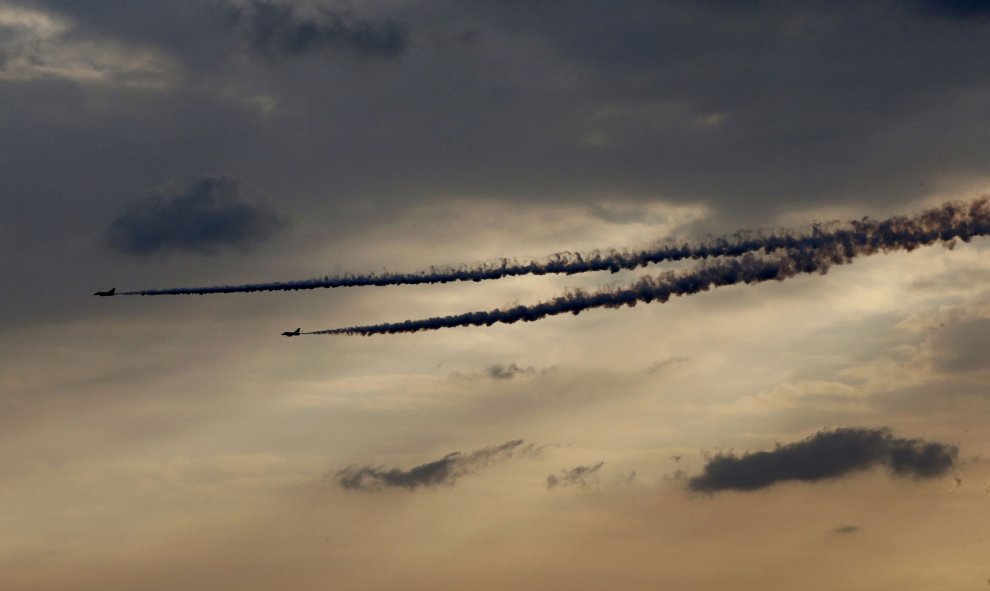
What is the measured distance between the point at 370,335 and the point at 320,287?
9.47 meters

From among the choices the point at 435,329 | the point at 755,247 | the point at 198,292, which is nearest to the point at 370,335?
the point at 435,329

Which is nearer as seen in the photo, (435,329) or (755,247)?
(755,247)

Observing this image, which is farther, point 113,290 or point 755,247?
point 113,290

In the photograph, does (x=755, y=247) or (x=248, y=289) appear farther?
(x=248, y=289)

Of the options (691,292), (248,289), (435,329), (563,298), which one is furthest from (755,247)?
(248,289)

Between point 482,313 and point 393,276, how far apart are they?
10.6 m

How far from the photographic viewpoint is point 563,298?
586 ft

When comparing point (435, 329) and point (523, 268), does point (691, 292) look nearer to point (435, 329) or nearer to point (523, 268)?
point (523, 268)

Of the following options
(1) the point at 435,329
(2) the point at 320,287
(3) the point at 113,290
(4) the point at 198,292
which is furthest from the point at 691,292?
(3) the point at 113,290

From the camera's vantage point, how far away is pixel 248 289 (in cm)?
18475

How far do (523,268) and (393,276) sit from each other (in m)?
15.0

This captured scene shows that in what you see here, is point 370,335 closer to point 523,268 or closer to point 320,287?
point 320,287

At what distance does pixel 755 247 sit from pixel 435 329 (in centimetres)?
3786

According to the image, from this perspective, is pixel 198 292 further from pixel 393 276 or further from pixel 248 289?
pixel 393 276
